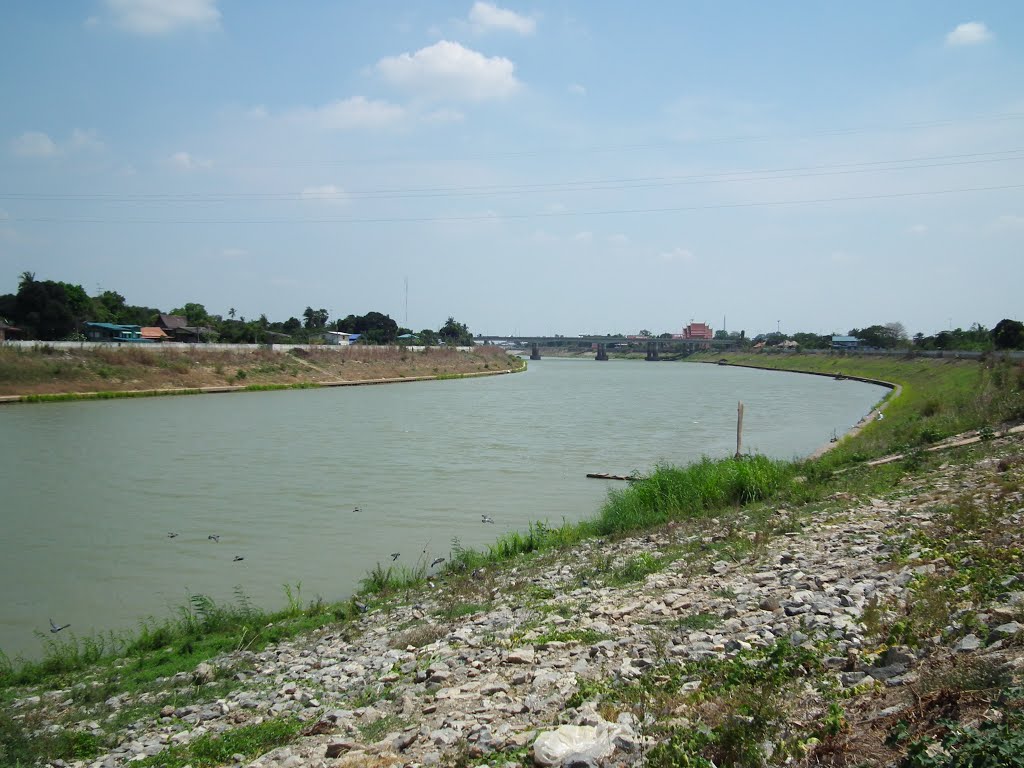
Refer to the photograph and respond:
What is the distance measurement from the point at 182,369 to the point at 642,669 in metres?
51.5

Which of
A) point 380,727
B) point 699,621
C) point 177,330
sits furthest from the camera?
point 177,330

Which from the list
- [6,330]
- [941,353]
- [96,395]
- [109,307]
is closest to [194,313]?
[109,307]

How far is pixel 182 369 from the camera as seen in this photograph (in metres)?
51.9

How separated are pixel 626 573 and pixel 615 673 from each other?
11.6ft

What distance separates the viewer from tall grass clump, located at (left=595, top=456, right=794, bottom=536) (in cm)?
1315

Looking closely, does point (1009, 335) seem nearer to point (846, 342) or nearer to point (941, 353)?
point (941, 353)

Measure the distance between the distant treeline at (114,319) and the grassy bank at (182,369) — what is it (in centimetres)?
1464

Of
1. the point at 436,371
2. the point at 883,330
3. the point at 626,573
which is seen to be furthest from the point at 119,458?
the point at 883,330

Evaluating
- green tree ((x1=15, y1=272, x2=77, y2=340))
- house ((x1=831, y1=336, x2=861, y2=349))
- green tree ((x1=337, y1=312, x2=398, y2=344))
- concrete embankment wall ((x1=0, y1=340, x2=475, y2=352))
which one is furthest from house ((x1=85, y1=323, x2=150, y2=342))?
house ((x1=831, y1=336, x2=861, y2=349))

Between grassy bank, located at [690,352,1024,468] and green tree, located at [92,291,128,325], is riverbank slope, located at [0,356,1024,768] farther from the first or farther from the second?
green tree, located at [92,291,128,325]

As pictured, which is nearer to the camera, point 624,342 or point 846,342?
point 846,342

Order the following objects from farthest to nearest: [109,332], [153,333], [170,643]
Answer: [153,333], [109,332], [170,643]

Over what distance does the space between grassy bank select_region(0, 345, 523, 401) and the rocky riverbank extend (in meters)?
39.9

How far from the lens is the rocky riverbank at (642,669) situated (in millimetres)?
4367
